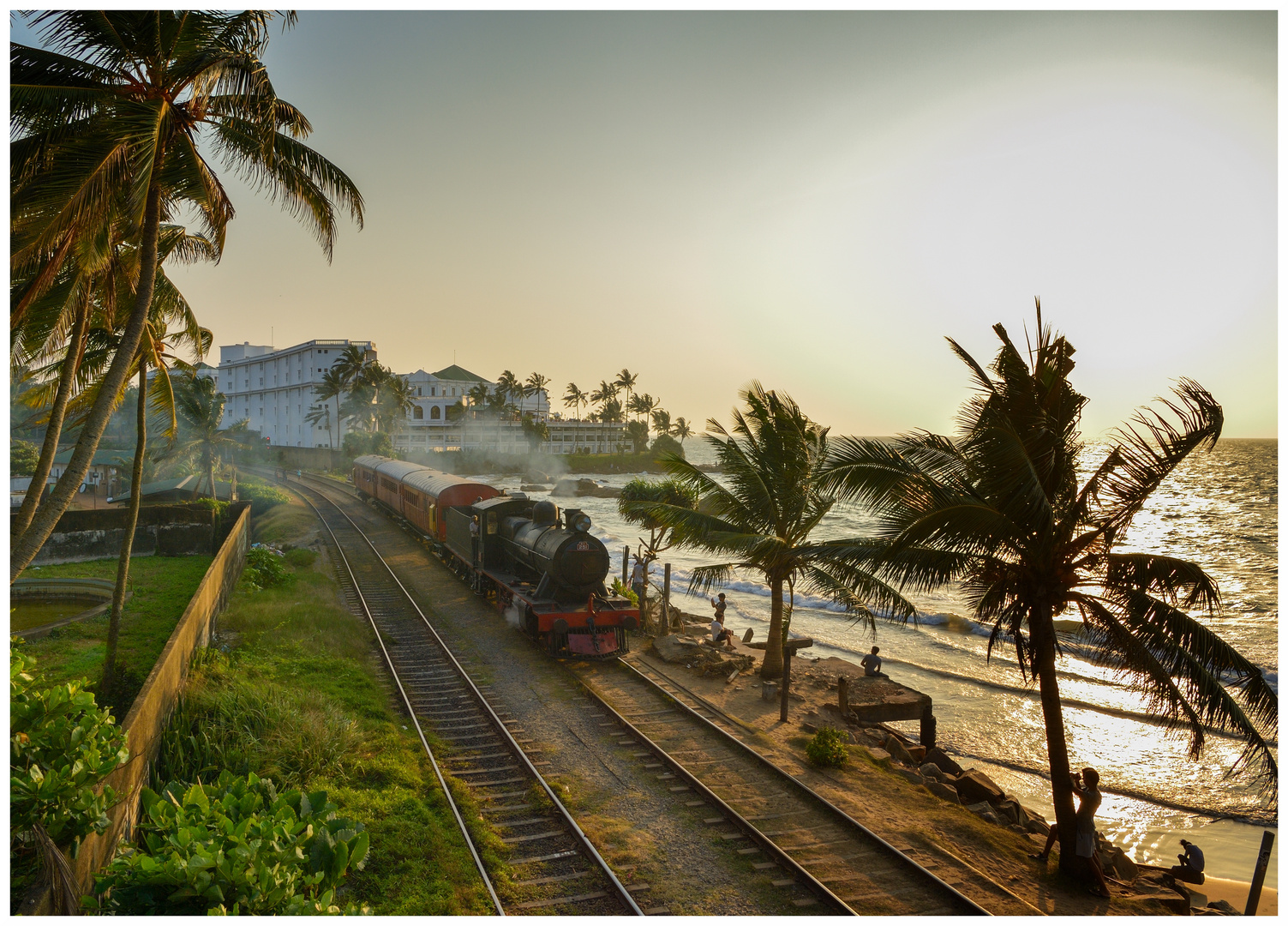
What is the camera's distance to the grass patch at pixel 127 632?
1270cm

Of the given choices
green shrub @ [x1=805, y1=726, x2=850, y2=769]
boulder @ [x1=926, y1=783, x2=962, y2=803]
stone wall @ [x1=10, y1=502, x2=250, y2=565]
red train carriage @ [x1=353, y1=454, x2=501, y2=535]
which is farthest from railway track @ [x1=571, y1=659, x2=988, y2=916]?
stone wall @ [x1=10, y1=502, x2=250, y2=565]

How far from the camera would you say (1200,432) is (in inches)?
277

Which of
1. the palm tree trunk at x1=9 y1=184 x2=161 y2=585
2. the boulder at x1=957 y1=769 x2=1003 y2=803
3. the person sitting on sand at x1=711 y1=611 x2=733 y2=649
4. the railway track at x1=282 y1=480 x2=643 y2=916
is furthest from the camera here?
the person sitting on sand at x1=711 y1=611 x2=733 y2=649

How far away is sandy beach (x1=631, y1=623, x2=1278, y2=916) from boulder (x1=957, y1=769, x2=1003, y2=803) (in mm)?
790

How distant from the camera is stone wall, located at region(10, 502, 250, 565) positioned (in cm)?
2253

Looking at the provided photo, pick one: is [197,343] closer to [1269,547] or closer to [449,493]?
[449,493]

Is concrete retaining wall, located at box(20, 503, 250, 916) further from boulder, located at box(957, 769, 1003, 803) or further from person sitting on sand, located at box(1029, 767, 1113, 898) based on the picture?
boulder, located at box(957, 769, 1003, 803)

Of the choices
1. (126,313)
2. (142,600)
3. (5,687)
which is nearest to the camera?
(5,687)

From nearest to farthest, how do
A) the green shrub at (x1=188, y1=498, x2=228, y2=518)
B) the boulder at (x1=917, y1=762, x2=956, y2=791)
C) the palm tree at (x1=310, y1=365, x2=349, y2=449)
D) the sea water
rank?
the boulder at (x1=917, y1=762, x2=956, y2=791), the sea water, the green shrub at (x1=188, y1=498, x2=228, y2=518), the palm tree at (x1=310, y1=365, x2=349, y2=449)

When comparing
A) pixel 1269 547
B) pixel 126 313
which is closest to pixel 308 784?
pixel 126 313

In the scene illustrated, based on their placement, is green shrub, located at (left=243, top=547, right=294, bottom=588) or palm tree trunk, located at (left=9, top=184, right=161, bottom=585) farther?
green shrub, located at (left=243, top=547, right=294, bottom=588)

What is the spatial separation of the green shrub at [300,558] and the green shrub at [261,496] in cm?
1279

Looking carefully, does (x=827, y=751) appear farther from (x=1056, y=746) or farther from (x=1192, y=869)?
(x=1192, y=869)

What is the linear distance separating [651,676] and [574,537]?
3455mm
